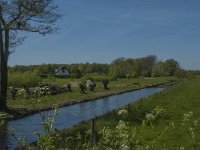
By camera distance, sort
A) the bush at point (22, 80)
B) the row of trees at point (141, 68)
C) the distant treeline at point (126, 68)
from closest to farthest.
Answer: the bush at point (22, 80), the row of trees at point (141, 68), the distant treeline at point (126, 68)

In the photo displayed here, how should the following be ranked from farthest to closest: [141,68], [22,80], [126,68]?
1. [141,68]
2. [126,68]
3. [22,80]

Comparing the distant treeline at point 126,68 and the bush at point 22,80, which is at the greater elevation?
the distant treeline at point 126,68

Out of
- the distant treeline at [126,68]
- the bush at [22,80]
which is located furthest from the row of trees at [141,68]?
the bush at [22,80]

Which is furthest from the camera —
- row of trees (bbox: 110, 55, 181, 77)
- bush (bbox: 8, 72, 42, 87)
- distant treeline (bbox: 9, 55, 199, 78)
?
distant treeline (bbox: 9, 55, 199, 78)

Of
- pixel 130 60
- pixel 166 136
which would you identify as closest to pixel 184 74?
pixel 130 60

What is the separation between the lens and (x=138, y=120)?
1016 inches

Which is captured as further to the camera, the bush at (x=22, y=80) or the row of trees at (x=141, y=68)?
the row of trees at (x=141, y=68)

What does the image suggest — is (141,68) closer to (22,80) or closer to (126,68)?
(126,68)

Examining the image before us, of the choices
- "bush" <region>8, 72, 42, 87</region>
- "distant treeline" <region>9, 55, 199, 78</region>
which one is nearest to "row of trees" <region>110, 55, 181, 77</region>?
"distant treeline" <region>9, 55, 199, 78</region>

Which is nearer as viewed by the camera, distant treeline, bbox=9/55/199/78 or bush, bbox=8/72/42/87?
bush, bbox=8/72/42/87

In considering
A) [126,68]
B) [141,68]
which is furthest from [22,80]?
[141,68]

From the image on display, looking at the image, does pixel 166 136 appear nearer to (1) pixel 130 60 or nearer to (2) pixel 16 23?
(2) pixel 16 23

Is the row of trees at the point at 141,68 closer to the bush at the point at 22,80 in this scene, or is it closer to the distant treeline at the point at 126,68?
the distant treeline at the point at 126,68

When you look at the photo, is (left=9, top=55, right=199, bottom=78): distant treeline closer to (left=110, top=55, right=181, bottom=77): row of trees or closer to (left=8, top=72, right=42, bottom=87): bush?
(left=110, top=55, right=181, bottom=77): row of trees
